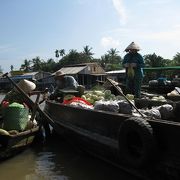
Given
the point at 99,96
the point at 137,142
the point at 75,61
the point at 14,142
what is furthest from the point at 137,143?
the point at 75,61

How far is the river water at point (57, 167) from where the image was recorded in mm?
5484

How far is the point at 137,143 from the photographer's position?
4.31 m

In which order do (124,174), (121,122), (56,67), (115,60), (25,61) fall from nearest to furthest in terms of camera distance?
(121,122) → (124,174) → (56,67) → (115,60) → (25,61)

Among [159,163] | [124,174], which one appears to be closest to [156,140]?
[159,163]

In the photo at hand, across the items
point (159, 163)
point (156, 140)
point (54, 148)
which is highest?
point (156, 140)

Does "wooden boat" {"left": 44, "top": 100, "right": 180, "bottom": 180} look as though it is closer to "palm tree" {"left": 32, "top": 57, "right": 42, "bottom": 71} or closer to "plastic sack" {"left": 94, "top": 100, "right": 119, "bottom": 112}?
"plastic sack" {"left": 94, "top": 100, "right": 119, "bottom": 112}

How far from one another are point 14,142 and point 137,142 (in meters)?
2.67

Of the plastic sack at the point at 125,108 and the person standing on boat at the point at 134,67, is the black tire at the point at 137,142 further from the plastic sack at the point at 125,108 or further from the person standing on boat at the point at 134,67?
the person standing on boat at the point at 134,67

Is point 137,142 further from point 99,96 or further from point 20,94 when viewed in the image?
point 20,94

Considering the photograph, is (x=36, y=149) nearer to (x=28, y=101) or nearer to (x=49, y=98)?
(x=28, y=101)

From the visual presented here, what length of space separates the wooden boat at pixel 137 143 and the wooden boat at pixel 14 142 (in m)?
1.17

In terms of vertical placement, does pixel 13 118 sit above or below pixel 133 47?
below

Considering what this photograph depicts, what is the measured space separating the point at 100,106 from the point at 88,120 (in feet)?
1.05

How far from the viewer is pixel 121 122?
477 centimetres
